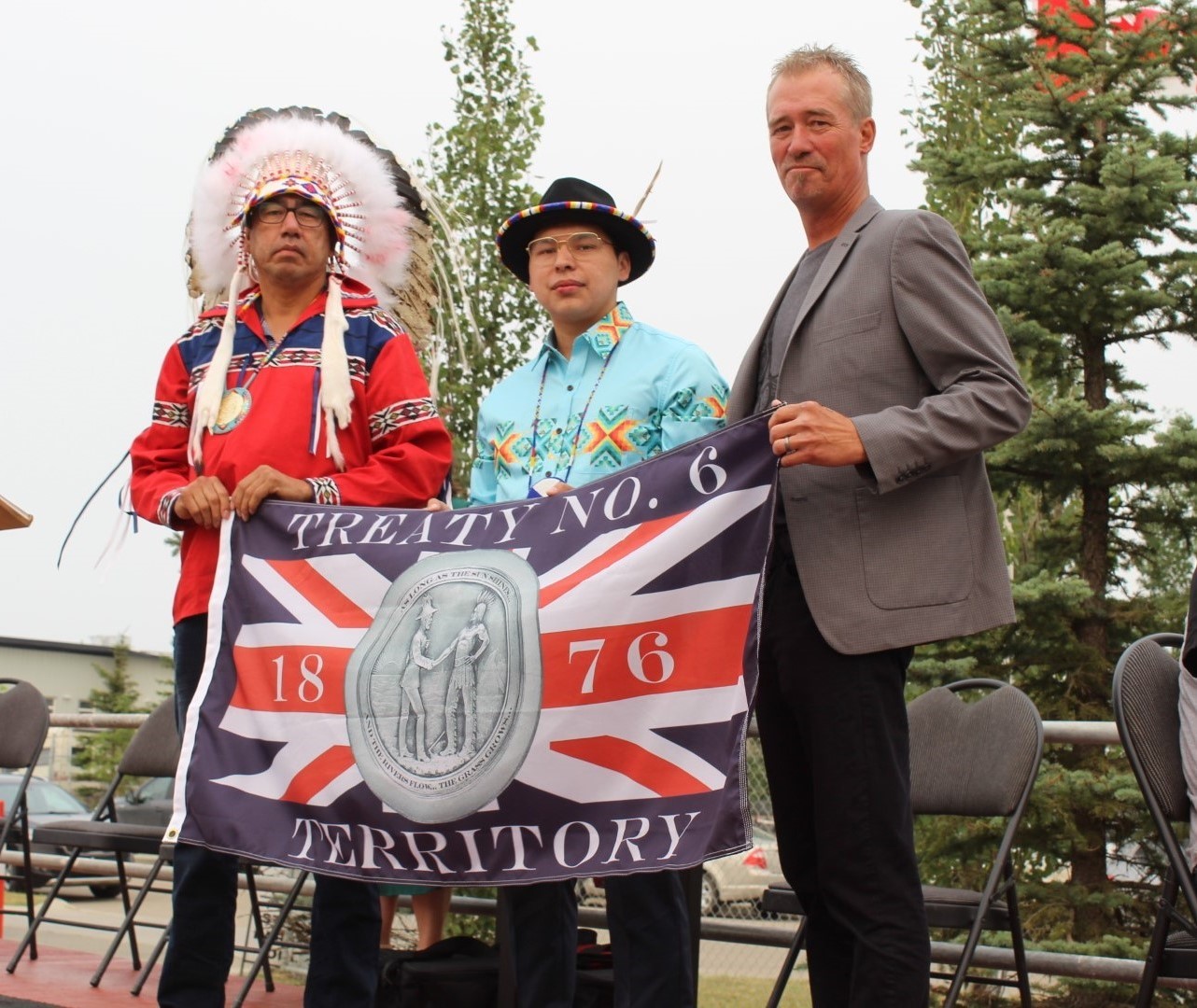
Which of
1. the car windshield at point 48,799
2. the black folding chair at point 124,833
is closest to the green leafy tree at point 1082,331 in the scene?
the black folding chair at point 124,833

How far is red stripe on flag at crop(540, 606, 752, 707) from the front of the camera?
2848mm

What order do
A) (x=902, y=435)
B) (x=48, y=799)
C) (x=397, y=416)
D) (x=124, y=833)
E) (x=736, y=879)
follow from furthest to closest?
(x=48, y=799) < (x=736, y=879) < (x=124, y=833) < (x=397, y=416) < (x=902, y=435)

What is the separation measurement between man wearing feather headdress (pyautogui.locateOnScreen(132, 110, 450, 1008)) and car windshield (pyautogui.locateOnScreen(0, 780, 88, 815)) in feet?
48.7

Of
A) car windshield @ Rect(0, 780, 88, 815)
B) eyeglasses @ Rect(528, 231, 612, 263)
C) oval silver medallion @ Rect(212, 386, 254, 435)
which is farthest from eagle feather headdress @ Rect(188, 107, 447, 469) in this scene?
car windshield @ Rect(0, 780, 88, 815)

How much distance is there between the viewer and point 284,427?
351 cm

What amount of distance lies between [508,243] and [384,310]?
384mm

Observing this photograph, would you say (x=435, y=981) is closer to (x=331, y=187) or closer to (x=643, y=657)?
(x=643, y=657)

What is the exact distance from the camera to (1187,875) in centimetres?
296

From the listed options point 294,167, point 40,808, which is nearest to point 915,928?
point 294,167

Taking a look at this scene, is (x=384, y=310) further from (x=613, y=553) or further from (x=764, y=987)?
(x=764, y=987)

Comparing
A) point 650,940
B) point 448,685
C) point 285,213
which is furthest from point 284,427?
point 650,940

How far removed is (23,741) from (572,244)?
124 inches

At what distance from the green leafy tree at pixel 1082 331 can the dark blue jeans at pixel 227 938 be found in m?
4.84

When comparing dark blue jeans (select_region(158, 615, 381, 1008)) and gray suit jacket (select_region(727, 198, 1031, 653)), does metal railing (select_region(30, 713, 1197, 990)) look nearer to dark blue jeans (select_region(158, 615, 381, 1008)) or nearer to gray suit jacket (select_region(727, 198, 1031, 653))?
gray suit jacket (select_region(727, 198, 1031, 653))
